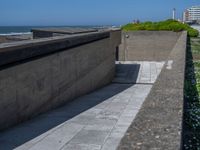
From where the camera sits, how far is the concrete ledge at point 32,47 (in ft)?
21.6

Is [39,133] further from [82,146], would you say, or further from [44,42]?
[44,42]

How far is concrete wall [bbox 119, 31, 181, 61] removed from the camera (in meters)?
25.8

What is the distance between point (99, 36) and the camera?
14250 millimetres

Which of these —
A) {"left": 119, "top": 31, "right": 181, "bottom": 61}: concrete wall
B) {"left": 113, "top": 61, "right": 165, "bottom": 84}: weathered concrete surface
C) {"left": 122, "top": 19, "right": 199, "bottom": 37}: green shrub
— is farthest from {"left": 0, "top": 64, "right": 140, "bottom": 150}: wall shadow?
{"left": 122, "top": 19, "right": 199, "bottom": 37}: green shrub

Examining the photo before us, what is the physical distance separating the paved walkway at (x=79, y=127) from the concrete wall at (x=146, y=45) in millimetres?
14785

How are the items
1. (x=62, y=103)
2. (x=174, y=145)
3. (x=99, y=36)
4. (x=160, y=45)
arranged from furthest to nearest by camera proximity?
1. (x=160, y=45)
2. (x=99, y=36)
3. (x=62, y=103)
4. (x=174, y=145)

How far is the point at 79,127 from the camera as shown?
6.85 metres

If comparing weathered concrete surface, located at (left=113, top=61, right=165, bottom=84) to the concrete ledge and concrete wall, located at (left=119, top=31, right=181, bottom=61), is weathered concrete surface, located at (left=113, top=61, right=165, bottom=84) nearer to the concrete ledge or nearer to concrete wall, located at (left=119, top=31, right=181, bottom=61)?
concrete wall, located at (left=119, top=31, right=181, bottom=61)

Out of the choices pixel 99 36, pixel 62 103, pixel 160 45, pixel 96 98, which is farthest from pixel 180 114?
pixel 160 45

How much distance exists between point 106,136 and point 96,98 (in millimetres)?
4869

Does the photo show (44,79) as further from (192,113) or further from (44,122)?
(192,113)

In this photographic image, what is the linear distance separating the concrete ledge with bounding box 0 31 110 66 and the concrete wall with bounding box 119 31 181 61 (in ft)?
47.9

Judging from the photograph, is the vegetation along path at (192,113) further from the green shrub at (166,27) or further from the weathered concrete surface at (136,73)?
the green shrub at (166,27)

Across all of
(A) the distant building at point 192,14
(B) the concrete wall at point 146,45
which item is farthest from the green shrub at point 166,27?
(A) the distant building at point 192,14
